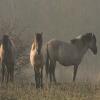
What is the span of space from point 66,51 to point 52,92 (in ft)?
15.7

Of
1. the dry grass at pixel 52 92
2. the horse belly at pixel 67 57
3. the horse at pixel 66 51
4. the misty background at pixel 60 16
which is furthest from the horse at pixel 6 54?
the misty background at pixel 60 16

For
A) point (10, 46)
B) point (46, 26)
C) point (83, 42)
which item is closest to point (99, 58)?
point (46, 26)

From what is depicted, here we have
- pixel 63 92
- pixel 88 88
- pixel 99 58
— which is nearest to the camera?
pixel 63 92

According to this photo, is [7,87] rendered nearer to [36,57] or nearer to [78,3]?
[36,57]

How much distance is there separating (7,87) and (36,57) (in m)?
1.56

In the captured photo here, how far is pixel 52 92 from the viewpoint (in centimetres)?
1591

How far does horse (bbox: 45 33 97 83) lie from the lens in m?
20.0

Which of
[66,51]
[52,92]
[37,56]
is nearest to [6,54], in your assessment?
[37,56]

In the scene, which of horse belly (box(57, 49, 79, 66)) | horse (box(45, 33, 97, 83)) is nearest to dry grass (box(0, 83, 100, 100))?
horse (box(45, 33, 97, 83))

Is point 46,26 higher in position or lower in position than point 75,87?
higher

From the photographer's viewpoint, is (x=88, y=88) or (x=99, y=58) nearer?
(x=88, y=88)

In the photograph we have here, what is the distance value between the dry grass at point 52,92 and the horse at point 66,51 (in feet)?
7.37

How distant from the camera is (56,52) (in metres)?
20.2

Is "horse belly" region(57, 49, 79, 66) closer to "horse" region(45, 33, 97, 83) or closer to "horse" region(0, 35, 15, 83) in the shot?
"horse" region(45, 33, 97, 83)
